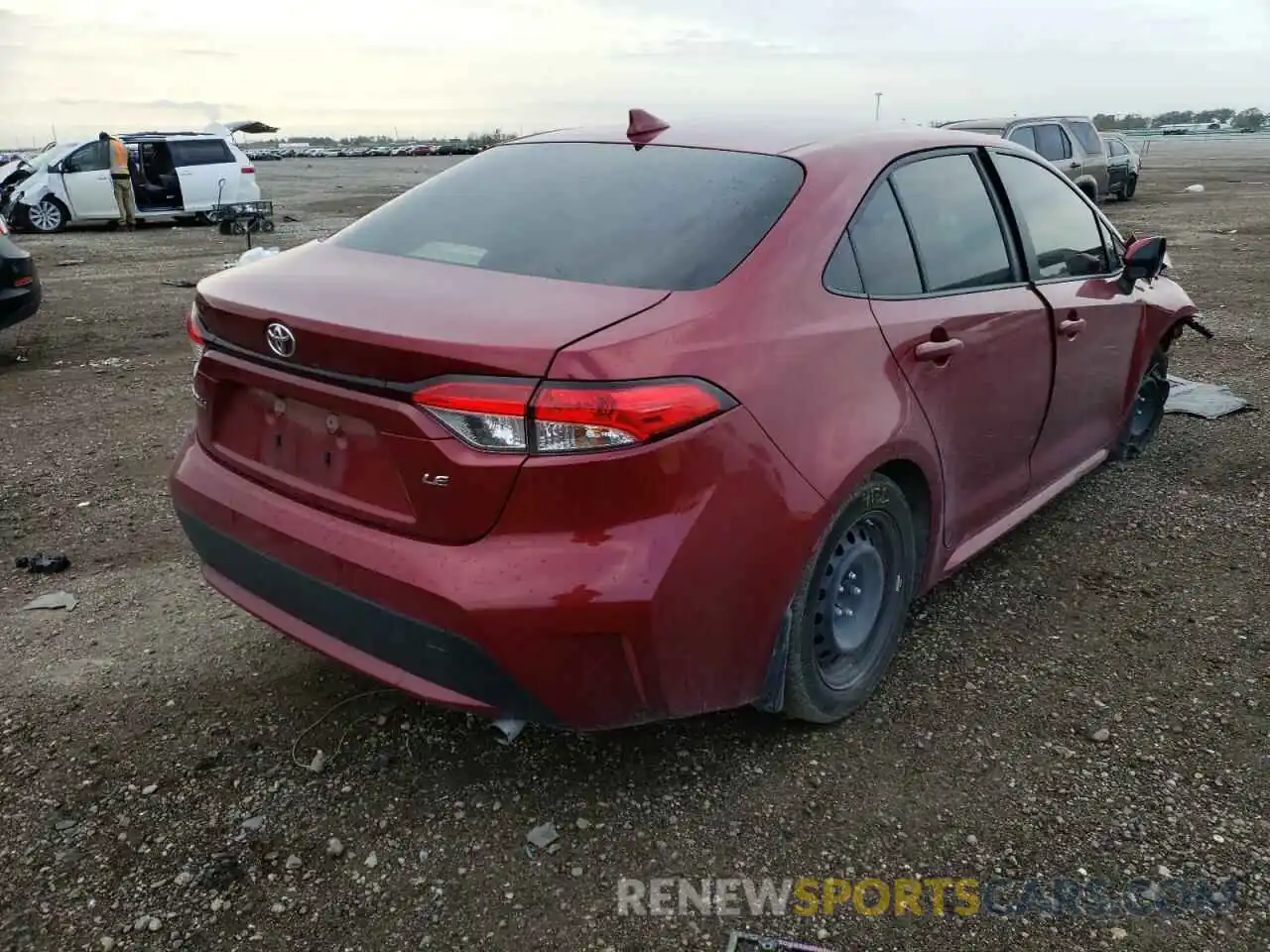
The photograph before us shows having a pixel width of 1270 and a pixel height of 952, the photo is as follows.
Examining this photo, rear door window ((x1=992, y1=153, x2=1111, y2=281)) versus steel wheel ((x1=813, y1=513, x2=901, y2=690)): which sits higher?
rear door window ((x1=992, y1=153, x2=1111, y2=281))

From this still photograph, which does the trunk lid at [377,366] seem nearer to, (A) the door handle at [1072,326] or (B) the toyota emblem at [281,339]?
(B) the toyota emblem at [281,339]

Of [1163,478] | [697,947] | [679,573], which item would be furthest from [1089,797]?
[1163,478]

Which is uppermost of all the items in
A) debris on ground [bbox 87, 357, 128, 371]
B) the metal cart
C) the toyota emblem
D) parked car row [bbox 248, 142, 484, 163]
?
the toyota emblem

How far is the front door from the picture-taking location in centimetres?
1770

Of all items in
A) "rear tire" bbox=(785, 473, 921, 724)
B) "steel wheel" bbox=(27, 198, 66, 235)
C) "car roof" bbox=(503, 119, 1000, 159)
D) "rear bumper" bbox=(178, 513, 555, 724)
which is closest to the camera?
"rear bumper" bbox=(178, 513, 555, 724)

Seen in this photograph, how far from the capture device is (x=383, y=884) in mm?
2289

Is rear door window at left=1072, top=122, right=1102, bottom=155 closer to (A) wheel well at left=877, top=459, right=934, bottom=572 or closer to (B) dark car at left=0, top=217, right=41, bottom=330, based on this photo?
(B) dark car at left=0, top=217, right=41, bottom=330

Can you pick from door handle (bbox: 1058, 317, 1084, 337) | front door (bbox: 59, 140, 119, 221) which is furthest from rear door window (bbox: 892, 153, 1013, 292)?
front door (bbox: 59, 140, 119, 221)

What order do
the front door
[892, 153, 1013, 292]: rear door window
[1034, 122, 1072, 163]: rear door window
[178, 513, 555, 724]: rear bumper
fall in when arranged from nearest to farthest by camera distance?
[178, 513, 555, 724]: rear bumper
[892, 153, 1013, 292]: rear door window
[1034, 122, 1072, 163]: rear door window
the front door

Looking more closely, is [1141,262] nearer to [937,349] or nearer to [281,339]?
[937,349]

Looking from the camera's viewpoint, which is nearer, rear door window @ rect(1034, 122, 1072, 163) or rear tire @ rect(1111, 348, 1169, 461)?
rear tire @ rect(1111, 348, 1169, 461)

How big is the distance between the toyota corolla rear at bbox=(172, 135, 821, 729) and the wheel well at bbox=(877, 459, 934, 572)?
1.73 feet

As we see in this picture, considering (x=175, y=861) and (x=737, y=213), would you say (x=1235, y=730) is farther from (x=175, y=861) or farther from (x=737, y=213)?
(x=175, y=861)

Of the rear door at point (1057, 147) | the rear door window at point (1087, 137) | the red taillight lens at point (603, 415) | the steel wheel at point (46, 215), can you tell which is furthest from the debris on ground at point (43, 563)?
the steel wheel at point (46, 215)
